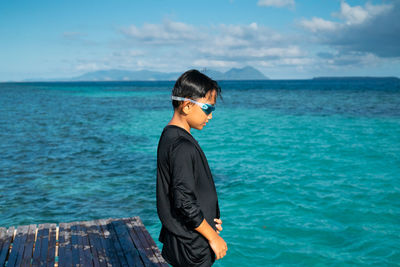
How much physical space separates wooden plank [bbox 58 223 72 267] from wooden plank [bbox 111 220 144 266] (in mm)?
769

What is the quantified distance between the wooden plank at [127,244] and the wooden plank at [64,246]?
769 mm

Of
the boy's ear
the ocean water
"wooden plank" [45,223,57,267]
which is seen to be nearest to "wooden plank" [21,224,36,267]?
"wooden plank" [45,223,57,267]

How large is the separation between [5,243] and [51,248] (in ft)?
2.75

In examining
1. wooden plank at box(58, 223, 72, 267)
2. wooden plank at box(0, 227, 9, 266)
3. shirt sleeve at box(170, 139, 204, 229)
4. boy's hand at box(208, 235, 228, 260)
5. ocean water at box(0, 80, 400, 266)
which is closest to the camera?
shirt sleeve at box(170, 139, 204, 229)

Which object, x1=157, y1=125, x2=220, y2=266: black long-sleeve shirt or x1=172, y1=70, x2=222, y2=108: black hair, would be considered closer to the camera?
x1=157, y1=125, x2=220, y2=266: black long-sleeve shirt

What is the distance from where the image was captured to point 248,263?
6957 mm

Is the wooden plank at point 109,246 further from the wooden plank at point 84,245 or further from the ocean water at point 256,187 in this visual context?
the ocean water at point 256,187

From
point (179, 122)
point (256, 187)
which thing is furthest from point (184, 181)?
point (256, 187)

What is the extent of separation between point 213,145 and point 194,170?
16219 mm

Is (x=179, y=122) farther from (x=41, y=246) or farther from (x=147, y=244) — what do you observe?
(x=41, y=246)

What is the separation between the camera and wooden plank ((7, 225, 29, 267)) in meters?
4.79

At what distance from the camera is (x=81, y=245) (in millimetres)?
5305

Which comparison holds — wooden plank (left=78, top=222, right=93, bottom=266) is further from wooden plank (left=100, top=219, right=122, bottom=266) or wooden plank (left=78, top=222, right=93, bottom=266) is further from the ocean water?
the ocean water

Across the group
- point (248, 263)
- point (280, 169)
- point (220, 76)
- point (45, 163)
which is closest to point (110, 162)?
point (45, 163)
